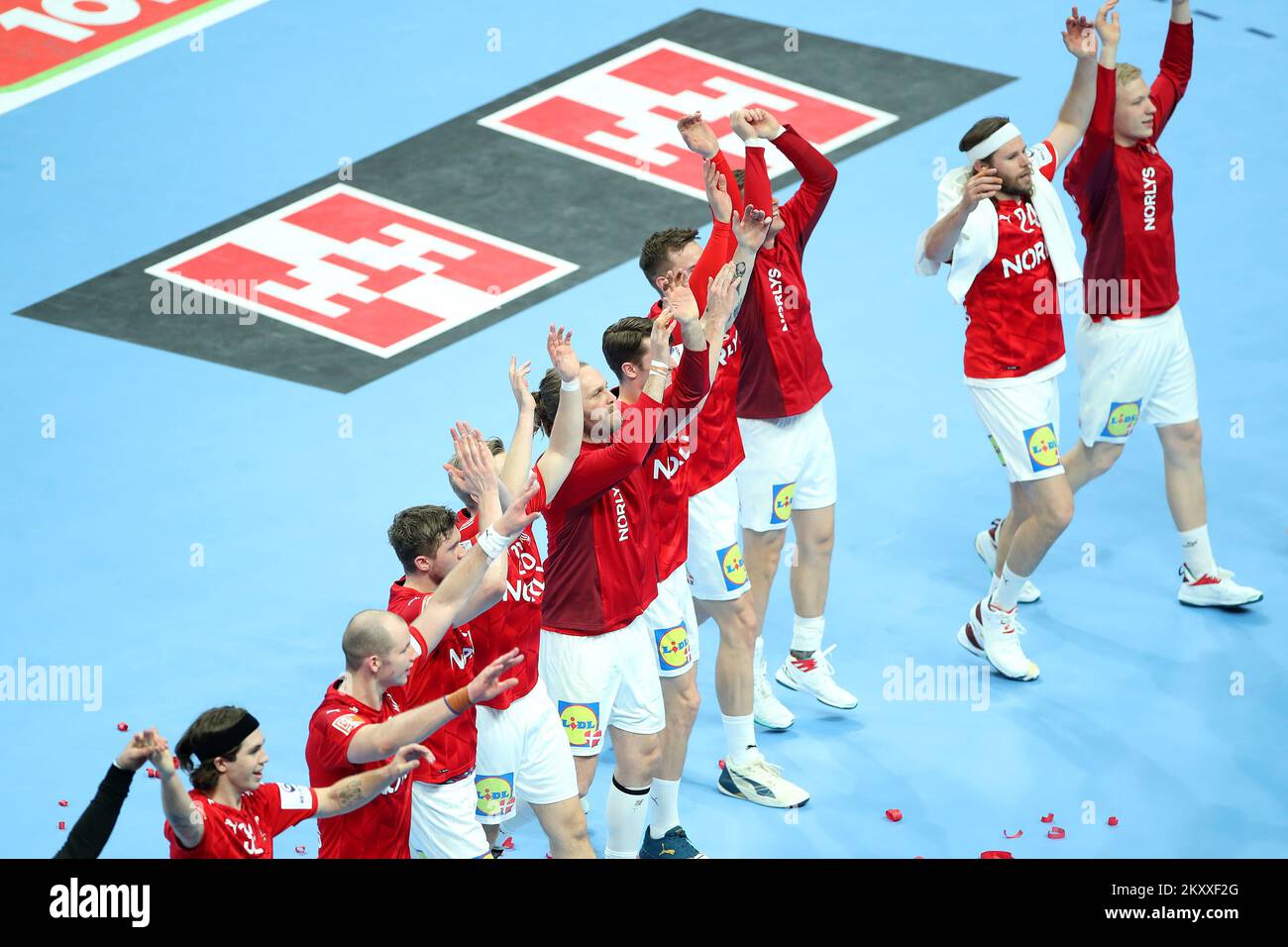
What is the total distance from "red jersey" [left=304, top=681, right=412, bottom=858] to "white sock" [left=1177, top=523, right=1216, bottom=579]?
4690mm

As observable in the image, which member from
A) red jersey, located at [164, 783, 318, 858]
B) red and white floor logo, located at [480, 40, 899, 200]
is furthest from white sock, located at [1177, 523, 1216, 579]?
red jersey, located at [164, 783, 318, 858]

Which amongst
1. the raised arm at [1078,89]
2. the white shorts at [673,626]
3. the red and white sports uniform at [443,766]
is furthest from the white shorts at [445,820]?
the raised arm at [1078,89]

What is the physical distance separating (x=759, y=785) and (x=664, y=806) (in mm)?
561

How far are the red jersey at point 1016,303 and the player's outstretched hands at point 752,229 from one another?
153 centimetres

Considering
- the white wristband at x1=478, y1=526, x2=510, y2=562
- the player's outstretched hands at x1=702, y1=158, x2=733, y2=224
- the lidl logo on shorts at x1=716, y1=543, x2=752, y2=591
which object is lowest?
the lidl logo on shorts at x1=716, y1=543, x2=752, y2=591

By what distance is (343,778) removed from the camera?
6613mm

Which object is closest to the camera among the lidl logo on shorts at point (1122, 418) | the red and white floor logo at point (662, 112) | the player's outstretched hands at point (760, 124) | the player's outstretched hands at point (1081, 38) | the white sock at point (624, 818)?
the white sock at point (624, 818)

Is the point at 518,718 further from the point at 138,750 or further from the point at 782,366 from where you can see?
the point at 782,366

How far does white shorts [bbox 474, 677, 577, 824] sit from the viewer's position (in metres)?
7.38

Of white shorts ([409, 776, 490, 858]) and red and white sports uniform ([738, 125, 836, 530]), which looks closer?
white shorts ([409, 776, 490, 858])

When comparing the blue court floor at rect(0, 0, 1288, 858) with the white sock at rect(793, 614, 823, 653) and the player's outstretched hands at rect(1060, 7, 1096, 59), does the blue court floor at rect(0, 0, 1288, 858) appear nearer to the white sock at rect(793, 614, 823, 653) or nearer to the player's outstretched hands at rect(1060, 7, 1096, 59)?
the white sock at rect(793, 614, 823, 653)

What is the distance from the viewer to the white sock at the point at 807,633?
9391mm

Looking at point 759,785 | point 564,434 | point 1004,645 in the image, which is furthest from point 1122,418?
point 564,434

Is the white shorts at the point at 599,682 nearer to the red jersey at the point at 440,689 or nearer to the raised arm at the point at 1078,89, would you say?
the red jersey at the point at 440,689
